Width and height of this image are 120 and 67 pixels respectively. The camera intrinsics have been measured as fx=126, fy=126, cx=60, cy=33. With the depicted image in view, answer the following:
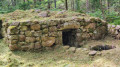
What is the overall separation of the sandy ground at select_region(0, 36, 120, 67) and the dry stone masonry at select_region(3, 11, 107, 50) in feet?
1.29

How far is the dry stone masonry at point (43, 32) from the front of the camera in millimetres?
6055

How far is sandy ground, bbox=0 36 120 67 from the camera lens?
16.3 ft

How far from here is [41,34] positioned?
20.5ft

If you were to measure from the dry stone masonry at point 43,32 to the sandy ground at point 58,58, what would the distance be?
0.39 meters

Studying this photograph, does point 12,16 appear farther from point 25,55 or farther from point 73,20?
point 73,20

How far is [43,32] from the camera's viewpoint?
6.29 metres

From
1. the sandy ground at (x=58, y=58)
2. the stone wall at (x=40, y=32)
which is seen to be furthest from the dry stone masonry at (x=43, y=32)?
the sandy ground at (x=58, y=58)

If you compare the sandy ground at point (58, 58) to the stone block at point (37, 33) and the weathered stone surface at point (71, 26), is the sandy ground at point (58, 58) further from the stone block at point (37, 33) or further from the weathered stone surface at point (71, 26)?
the weathered stone surface at point (71, 26)

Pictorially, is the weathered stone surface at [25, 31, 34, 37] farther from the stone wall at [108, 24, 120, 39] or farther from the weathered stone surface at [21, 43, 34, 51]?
the stone wall at [108, 24, 120, 39]

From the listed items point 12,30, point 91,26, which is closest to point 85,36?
point 91,26

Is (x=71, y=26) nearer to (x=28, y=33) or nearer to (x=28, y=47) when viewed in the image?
(x=28, y=33)

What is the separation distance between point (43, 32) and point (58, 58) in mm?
1543

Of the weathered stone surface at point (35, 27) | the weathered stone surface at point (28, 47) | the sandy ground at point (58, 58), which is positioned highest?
the weathered stone surface at point (35, 27)

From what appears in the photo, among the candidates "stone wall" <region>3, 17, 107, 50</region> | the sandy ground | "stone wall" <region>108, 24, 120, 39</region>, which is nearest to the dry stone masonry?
"stone wall" <region>3, 17, 107, 50</region>
